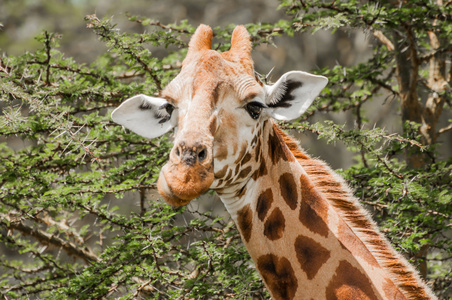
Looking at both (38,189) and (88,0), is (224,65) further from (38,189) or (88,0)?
(88,0)

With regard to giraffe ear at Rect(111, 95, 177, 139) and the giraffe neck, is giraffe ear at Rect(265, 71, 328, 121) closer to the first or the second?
the giraffe neck

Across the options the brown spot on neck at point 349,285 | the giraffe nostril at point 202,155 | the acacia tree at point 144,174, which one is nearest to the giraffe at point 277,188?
the brown spot on neck at point 349,285

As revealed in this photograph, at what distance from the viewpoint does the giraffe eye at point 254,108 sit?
12.1 feet

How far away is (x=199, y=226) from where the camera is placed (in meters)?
5.34

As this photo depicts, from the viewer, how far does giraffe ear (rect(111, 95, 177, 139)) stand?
4.00m

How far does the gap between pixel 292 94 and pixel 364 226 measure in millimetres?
997

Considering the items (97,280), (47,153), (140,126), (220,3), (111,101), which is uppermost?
(220,3)

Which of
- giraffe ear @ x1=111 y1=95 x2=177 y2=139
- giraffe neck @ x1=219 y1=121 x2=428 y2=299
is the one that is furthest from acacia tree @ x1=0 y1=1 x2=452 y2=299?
giraffe neck @ x1=219 y1=121 x2=428 y2=299

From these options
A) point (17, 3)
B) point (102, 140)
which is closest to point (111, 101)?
point (102, 140)

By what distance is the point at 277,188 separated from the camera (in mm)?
3871

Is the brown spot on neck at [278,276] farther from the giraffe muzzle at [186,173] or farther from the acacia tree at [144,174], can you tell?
the giraffe muzzle at [186,173]

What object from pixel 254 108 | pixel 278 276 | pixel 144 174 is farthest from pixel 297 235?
pixel 144 174

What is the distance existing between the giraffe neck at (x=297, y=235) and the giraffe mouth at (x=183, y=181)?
65 centimetres

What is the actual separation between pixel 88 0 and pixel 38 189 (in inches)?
465
